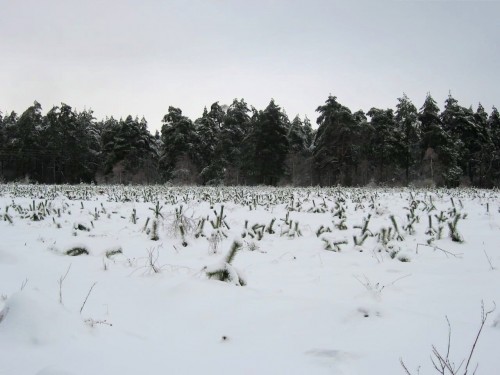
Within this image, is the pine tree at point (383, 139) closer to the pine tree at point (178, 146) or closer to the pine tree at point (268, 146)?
the pine tree at point (268, 146)

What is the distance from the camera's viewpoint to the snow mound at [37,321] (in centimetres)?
182

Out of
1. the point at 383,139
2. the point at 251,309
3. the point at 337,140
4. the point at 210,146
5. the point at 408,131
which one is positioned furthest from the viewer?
the point at 210,146

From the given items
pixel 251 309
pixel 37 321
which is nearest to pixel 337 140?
pixel 251 309

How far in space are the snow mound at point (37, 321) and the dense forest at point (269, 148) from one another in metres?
32.4

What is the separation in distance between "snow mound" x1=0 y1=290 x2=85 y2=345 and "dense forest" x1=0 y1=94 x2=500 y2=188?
32.4 m

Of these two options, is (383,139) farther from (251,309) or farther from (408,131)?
(251,309)

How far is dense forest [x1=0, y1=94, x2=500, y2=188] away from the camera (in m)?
34.2

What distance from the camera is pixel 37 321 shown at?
1.89 m

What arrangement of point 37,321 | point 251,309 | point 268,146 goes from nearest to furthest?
point 37,321, point 251,309, point 268,146

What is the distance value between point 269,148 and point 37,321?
3307 cm

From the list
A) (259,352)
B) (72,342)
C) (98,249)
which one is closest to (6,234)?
(98,249)

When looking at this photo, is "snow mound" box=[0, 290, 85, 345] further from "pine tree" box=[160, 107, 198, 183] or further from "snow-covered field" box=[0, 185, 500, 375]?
"pine tree" box=[160, 107, 198, 183]

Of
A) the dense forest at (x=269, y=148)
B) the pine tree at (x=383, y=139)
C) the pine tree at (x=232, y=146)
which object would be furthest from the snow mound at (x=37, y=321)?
the pine tree at (x=383, y=139)

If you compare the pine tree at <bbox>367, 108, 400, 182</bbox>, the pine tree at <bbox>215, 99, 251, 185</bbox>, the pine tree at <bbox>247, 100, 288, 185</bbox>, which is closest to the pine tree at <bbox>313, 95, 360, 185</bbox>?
the pine tree at <bbox>367, 108, 400, 182</bbox>
